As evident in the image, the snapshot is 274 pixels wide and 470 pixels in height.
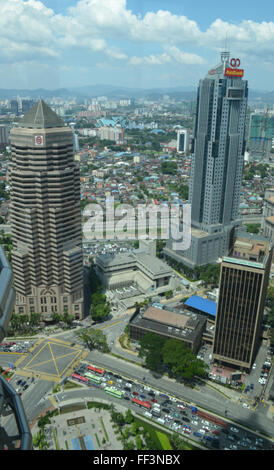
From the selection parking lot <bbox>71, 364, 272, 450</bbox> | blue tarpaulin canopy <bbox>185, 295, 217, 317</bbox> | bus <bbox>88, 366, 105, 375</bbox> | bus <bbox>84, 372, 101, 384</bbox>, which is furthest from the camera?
blue tarpaulin canopy <bbox>185, 295, 217, 317</bbox>

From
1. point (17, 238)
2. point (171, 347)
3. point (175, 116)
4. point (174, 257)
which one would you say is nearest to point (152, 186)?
point (174, 257)

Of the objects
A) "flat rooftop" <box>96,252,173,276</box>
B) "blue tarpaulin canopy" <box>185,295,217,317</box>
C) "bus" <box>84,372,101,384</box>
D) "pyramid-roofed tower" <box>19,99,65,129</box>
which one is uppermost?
"pyramid-roofed tower" <box>19,99,65,129</box>

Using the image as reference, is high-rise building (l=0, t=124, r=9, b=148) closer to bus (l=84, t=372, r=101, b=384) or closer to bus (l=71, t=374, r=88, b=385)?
bus (l=71, t=374, r=88, b=385)

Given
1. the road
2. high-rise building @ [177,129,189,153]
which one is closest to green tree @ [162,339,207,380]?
the road

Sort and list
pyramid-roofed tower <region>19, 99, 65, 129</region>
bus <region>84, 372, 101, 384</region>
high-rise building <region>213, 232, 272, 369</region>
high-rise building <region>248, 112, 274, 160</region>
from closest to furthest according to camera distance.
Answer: high-rise building <region>213, 232, 272, 369</region> < bus <region>84, 372, 101, 384</region> < pyramid-roofed tower <region>19, 99, 65, 129</region> < high-rise building <region>248, 112, 274, 160</region>

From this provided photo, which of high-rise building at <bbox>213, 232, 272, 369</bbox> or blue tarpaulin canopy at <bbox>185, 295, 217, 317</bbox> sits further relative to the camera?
blue tarpaulin canopy at <bbox>185, 295, 217, 317</bbox>

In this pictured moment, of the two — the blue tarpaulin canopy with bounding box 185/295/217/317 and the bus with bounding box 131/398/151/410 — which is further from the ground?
the blue tarpaulin canopy with bounding box 185/295/217/317

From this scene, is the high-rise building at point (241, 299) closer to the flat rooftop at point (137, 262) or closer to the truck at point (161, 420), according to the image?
the truck at point (161, 420)

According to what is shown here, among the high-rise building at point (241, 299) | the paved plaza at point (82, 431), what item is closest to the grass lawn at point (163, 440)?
the paved plaza at point (82, 431)
